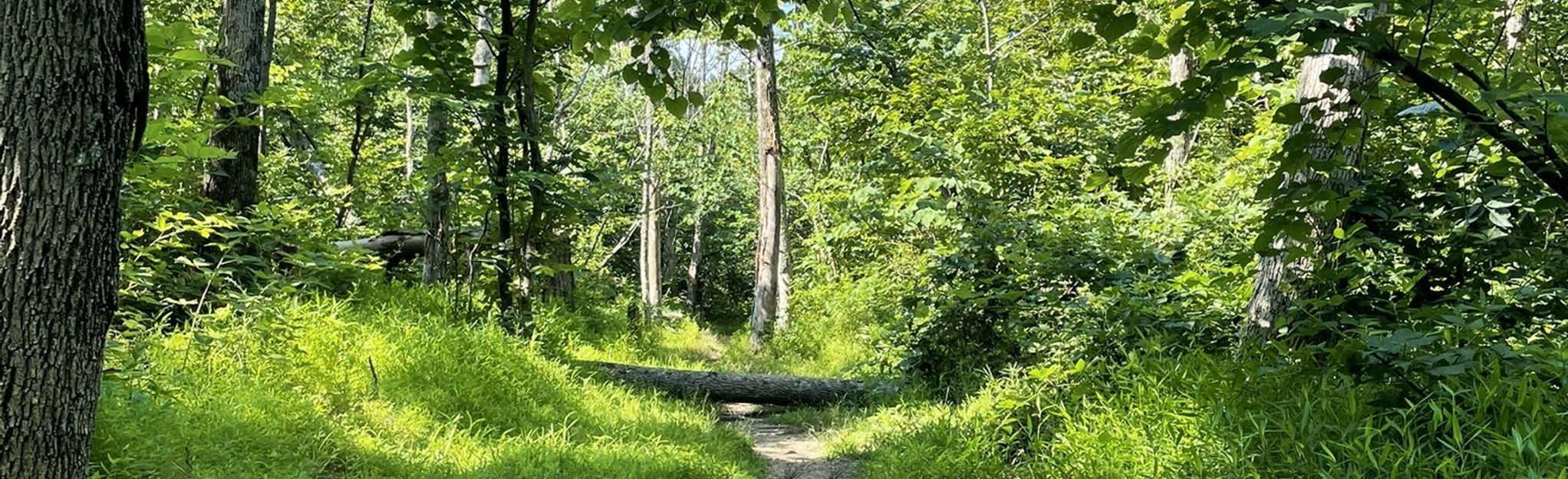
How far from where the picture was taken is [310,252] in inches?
200

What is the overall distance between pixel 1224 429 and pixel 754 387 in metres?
5.31

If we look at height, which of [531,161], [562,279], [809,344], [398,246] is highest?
[531,161]

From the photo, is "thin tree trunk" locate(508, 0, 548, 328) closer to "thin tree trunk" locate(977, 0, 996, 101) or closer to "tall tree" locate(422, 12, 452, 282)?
"tall tree" locate(422, 12, 452, 282)

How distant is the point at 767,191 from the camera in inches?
476

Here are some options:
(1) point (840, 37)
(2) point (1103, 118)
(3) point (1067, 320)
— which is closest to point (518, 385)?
(3) point (1067, 320)

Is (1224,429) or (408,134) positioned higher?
(408,134)

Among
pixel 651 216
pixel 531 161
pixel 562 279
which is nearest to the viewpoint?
pixel 531 161

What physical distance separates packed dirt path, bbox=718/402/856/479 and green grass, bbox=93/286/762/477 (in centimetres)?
31

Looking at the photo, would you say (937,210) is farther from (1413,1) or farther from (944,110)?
(1413,1)

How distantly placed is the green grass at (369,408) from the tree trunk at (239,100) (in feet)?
3.55

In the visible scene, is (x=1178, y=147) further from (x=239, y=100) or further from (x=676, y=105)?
(x=239, y=100)

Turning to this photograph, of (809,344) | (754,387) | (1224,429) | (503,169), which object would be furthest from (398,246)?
(1224,429)

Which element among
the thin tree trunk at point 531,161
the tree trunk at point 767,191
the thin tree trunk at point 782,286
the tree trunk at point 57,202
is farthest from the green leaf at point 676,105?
the thin tree trunk at point 782,286

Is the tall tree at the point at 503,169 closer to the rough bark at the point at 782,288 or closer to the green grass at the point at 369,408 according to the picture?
the green grass at the point at 369,408
